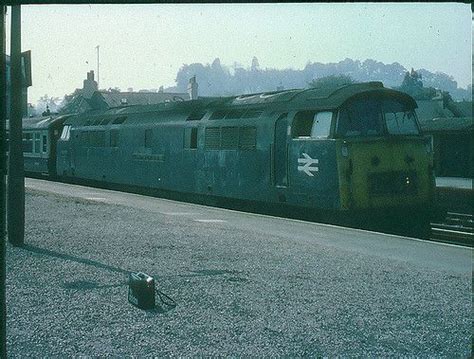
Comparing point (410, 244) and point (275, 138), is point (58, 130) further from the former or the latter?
point (410, 244)

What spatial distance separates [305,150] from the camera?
13508 millimetres

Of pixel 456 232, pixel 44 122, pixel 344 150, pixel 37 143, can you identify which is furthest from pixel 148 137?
pixel 37 143

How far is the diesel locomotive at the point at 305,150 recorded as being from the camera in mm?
12594

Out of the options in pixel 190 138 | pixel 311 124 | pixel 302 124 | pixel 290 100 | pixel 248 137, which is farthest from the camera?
pixel 190 138

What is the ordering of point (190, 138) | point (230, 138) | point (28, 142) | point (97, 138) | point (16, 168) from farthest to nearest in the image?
point (28, 142), point (97, 138), point (190, 138), point (230, 138), point (16, 168)

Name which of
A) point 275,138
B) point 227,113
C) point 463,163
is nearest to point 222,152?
point 227,113

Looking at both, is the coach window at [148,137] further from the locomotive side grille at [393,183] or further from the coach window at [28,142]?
the coach window at [28,142]

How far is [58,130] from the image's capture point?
3014 cm

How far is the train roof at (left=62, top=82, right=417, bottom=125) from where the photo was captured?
13.4 m

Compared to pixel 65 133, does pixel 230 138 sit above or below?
below

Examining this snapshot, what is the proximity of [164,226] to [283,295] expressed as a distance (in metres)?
5.97

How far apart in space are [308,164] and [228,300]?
702 cm

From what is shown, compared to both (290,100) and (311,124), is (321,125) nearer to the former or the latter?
(311,124)

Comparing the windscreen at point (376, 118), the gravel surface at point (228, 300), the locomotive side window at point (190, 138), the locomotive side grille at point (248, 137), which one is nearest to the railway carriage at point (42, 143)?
the locomotive side window at point (190, 138)
